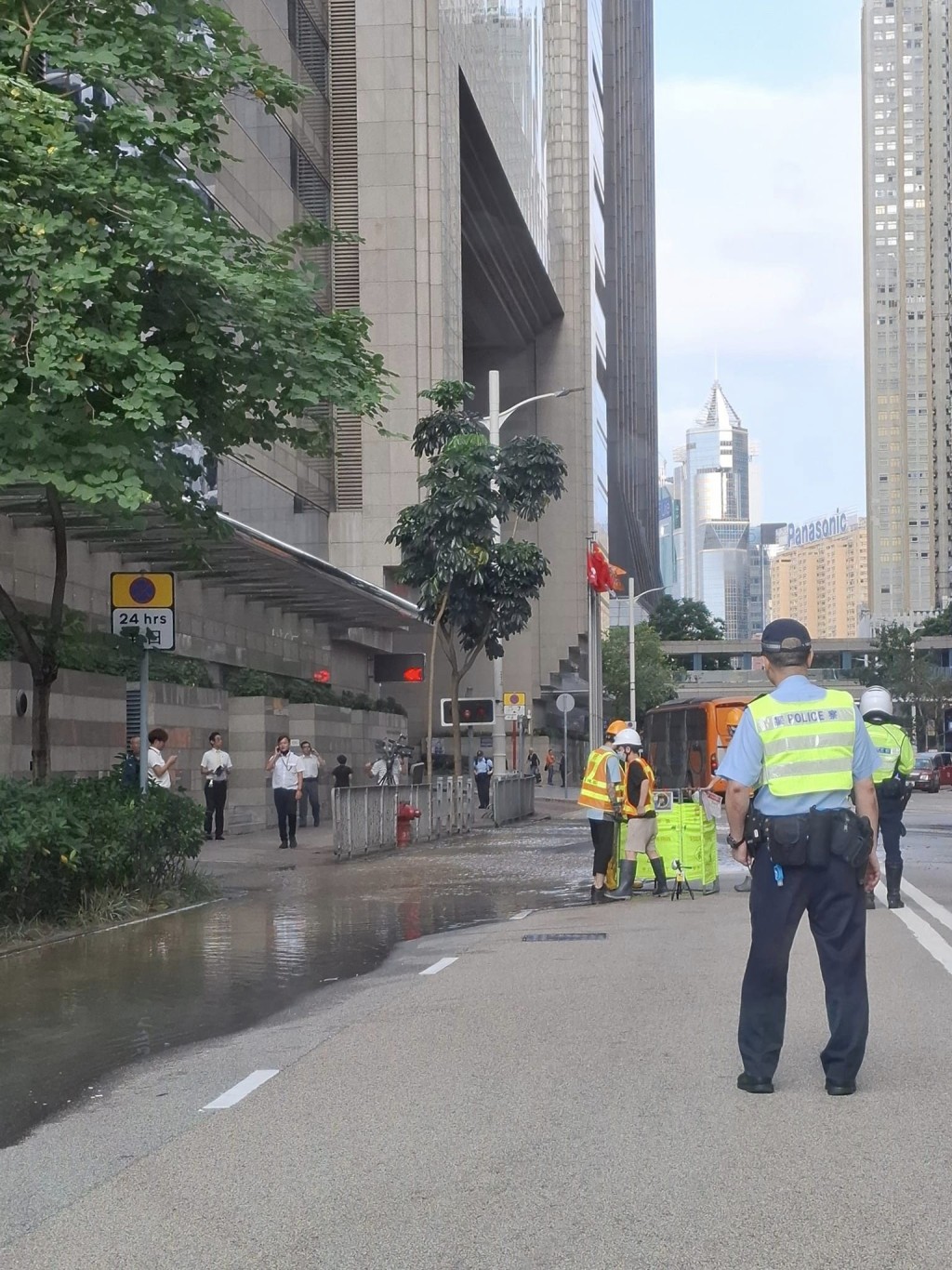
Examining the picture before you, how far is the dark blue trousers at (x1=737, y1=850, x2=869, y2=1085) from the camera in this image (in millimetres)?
6816

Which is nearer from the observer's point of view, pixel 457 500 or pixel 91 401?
pixel 91 401

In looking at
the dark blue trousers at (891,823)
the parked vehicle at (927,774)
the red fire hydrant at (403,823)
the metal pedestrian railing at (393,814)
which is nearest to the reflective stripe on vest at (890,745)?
the dark blue trousers at (891,823)

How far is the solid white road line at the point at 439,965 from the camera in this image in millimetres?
11797

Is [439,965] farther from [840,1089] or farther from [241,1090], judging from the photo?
[840,1089]

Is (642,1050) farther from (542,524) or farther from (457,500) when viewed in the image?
(542,524)

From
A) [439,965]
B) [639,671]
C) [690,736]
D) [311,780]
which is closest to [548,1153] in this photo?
[439,965]

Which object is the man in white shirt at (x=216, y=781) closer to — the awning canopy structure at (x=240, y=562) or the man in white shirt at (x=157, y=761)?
the awning canopy structure at (x=240, y=562)

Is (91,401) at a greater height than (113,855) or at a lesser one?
greater

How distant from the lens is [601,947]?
42.0 feet

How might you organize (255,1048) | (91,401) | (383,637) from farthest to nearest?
(383,637), (91,401), (255,1048)

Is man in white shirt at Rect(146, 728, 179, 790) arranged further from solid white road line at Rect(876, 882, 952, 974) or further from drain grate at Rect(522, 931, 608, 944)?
solid white road line at Rect(876, 882, 952, 974)

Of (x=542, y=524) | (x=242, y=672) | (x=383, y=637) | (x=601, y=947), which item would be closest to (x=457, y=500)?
(x=242, y=672)

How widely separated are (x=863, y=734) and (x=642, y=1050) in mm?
1964

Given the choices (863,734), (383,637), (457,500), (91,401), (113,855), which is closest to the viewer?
(863,734)
